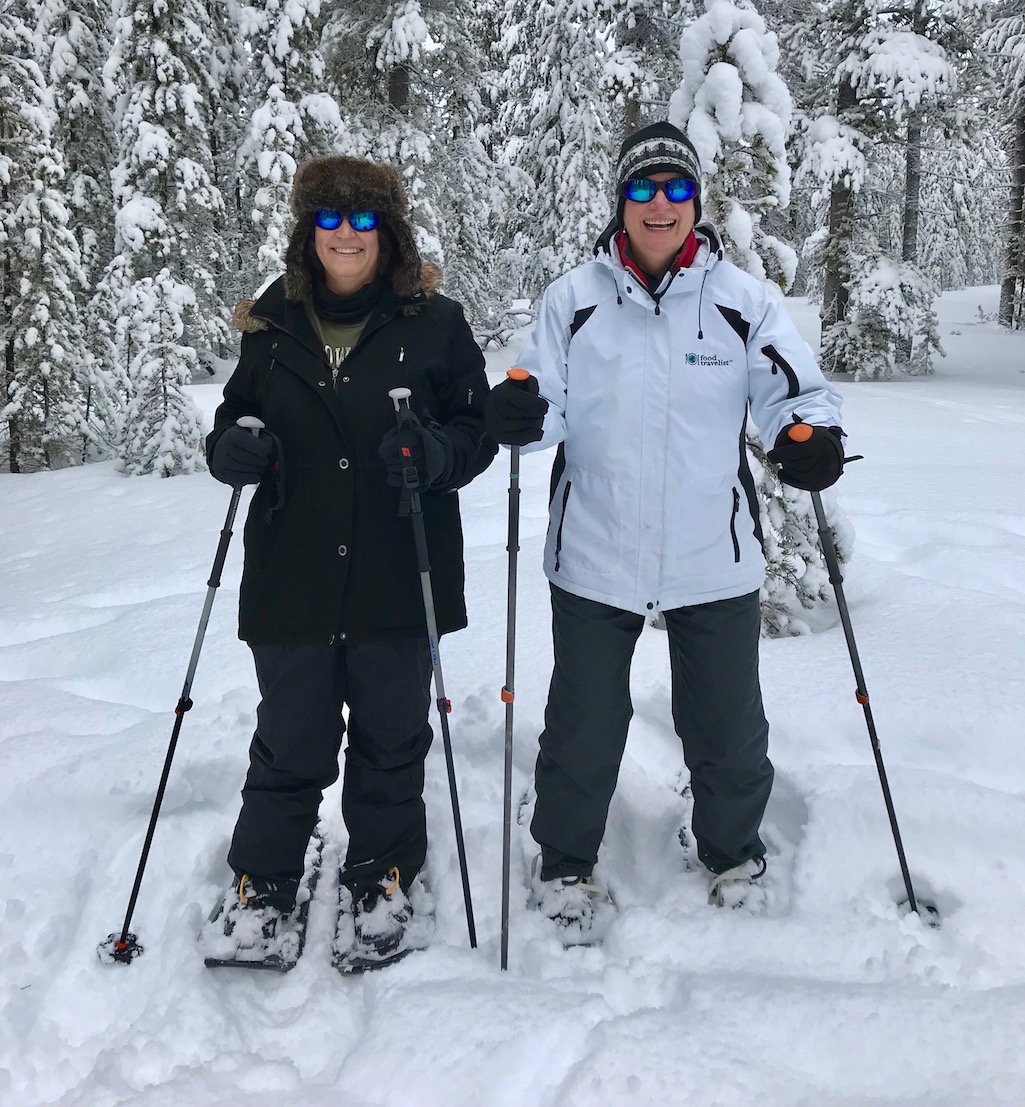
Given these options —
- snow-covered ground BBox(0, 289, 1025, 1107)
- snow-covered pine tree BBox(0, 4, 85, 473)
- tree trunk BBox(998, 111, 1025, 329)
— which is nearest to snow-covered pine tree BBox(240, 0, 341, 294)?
snow-covered pine tree BBox(0, 4, 85, 473)

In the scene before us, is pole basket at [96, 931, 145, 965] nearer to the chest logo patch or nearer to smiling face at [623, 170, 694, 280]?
the chest logo patch

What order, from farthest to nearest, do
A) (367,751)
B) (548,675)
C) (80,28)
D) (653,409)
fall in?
(80,28), (548,675), (367,751), (653,409)

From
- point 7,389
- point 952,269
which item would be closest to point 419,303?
point 7,389

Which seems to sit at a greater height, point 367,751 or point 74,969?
point 367,751

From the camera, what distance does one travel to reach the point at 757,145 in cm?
493

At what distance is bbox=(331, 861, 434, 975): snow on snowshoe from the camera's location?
283 cm

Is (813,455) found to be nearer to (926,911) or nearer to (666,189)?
(666,189)

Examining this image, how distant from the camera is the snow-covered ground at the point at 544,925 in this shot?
7.72ft

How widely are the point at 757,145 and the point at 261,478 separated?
3.93m

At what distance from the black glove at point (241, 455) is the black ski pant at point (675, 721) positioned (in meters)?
1.14

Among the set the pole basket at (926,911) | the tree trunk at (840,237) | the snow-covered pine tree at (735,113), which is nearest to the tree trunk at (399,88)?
the tree trunk at (840,237)

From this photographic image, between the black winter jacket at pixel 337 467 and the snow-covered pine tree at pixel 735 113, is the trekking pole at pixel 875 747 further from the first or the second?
the snow-covered pine tree at pixel 735 113

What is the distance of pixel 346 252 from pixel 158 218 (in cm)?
1071

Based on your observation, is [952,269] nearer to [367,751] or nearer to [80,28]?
[80,28]
